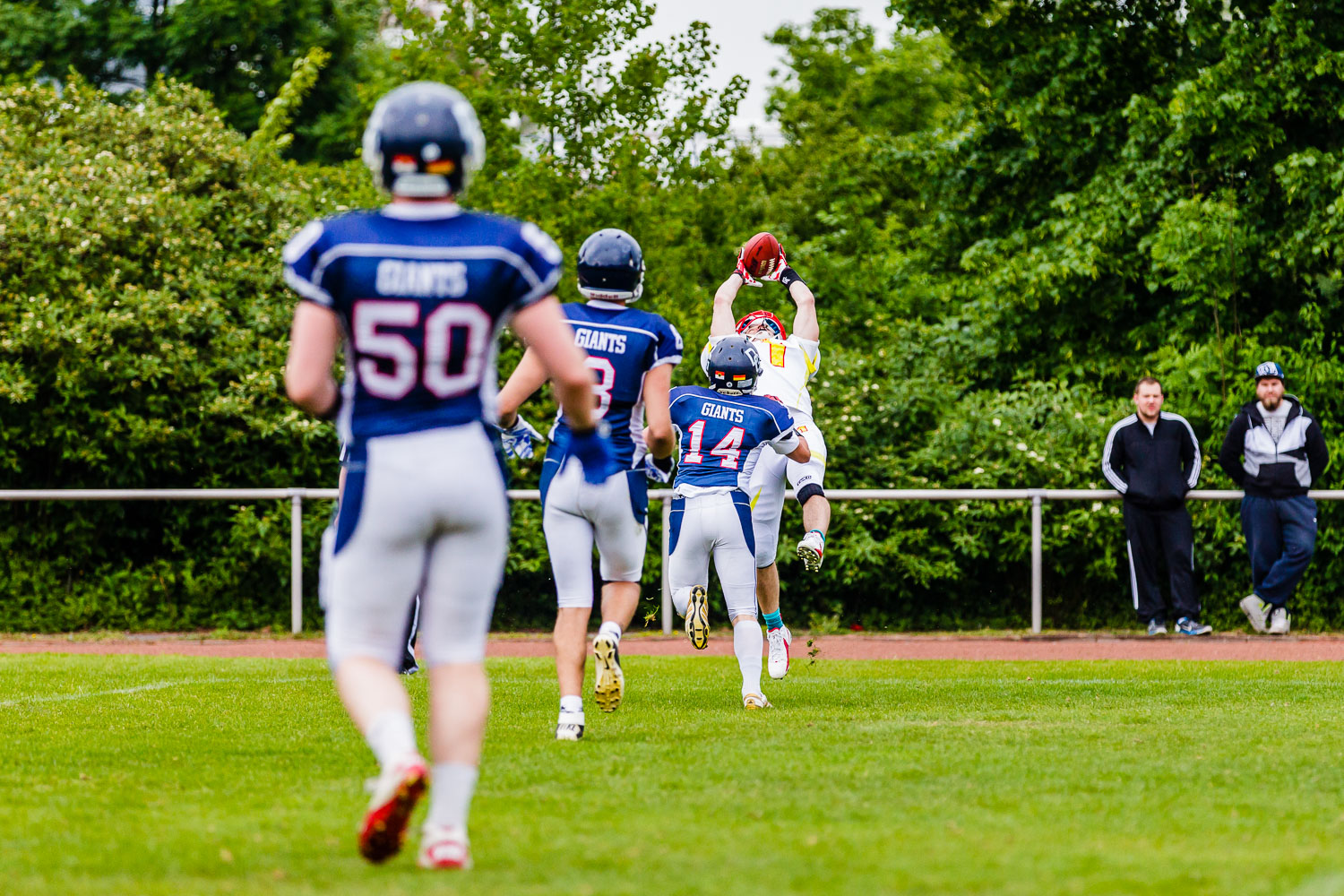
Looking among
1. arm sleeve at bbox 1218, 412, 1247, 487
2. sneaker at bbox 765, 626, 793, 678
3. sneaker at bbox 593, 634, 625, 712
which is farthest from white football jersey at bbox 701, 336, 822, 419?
arm sleeve at bbox 1218, 412, 1247, 487

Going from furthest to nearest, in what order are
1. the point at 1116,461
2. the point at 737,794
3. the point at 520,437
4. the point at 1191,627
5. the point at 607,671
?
the point at 1116,461, the point at 1191,627, the point at 520,437, the point at 607,671, the point at 737,794

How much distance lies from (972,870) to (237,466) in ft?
44.5

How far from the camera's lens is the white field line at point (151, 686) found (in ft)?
32.1

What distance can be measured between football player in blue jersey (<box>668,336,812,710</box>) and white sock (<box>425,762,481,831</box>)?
4.50 m

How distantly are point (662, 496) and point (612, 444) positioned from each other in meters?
8.33

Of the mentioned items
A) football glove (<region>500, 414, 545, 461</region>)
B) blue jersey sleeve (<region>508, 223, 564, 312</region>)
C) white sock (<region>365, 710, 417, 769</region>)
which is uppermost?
blue jersey sleeve (<region>508, 223, 564, 312</region>)

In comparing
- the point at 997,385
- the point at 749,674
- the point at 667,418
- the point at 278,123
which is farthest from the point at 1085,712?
the point at 278,123

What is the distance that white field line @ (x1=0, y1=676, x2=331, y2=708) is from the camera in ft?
32.1

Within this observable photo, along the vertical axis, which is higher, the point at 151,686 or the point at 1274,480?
the point at 1274,480

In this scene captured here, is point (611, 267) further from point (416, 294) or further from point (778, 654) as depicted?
point (778, 654)

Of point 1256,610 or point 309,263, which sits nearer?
point 309,263

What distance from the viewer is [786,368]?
11883 mm

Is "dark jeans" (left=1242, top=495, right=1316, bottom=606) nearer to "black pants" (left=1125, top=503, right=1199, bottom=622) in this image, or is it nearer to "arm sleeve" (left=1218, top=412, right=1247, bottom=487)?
"arm sleeve" (left=1218, top=412, right=1247, bottom=487)

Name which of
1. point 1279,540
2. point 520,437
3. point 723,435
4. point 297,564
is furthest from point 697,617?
point 1279,540
